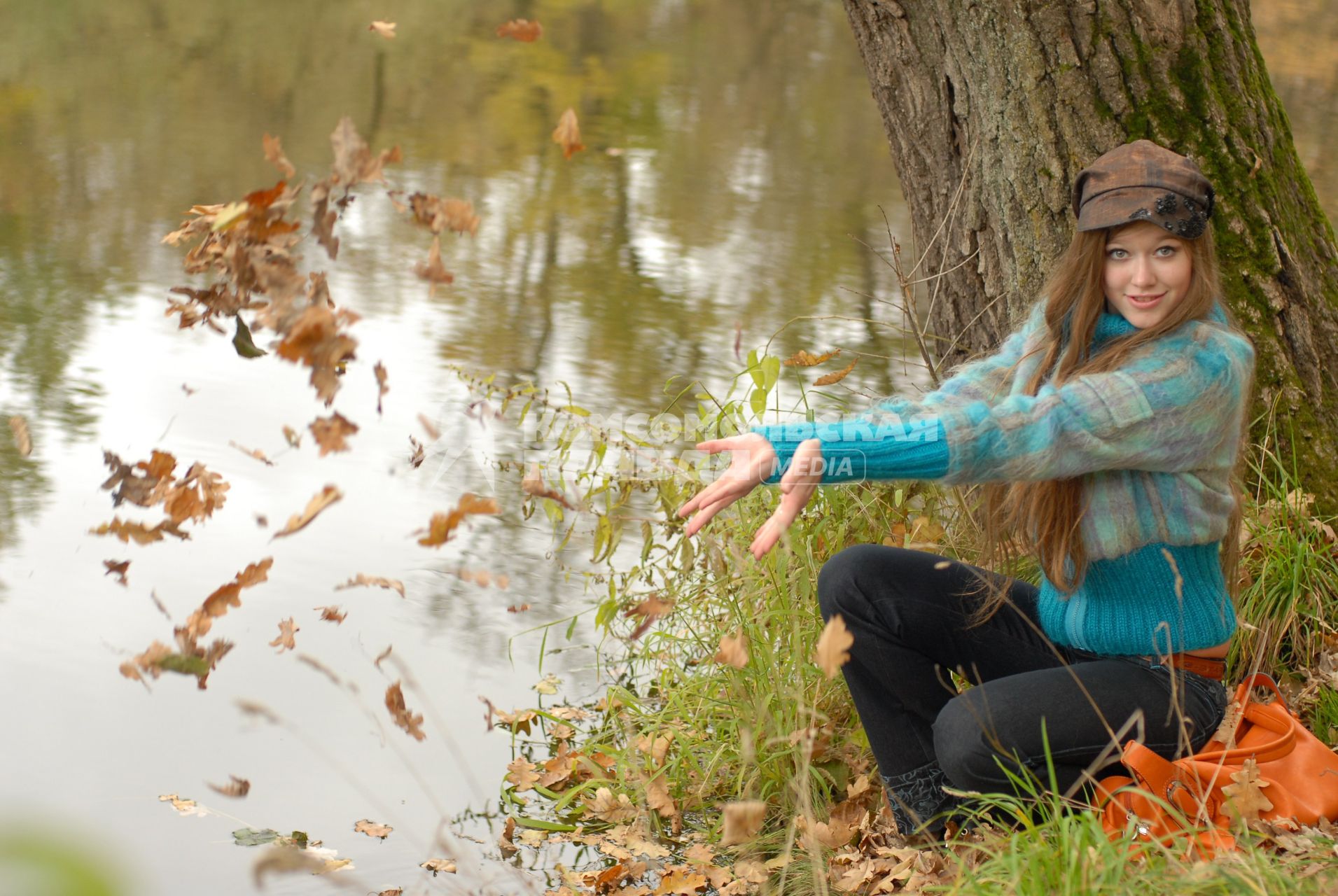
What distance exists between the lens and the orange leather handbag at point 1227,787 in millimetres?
2000

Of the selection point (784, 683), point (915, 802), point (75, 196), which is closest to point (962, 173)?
point (784, 683)

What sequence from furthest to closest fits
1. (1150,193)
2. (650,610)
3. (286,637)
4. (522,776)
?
(286,637)
(522,776)
(650,610)
(1150,193)

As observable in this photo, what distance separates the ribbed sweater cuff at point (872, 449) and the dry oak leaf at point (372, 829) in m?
1.23

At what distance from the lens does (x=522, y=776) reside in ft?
9.75

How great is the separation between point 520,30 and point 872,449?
1518mm

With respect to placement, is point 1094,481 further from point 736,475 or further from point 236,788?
point 236,788

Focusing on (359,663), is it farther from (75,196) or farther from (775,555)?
(75,196)

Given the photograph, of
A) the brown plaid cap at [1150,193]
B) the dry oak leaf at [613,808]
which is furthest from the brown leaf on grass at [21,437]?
the brown plaid cap at [1150,193]

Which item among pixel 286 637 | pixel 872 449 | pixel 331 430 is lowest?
pixel 286 637

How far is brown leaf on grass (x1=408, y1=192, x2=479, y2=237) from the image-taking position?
7.98ft

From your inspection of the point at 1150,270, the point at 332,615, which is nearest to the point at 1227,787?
the point at 1150,270

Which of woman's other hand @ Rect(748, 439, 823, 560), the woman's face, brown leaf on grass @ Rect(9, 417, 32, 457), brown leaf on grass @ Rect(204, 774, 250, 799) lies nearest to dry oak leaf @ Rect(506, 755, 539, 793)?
brown leaf on grass @ Rect(204, 774, 250, 799)

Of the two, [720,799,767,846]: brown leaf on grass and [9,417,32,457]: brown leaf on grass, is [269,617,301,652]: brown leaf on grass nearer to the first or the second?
[9,417,32,457]: brown leaf on grass

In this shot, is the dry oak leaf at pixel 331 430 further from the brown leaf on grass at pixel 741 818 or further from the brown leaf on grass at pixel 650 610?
the brown leaf on grass at pixel 741 818
